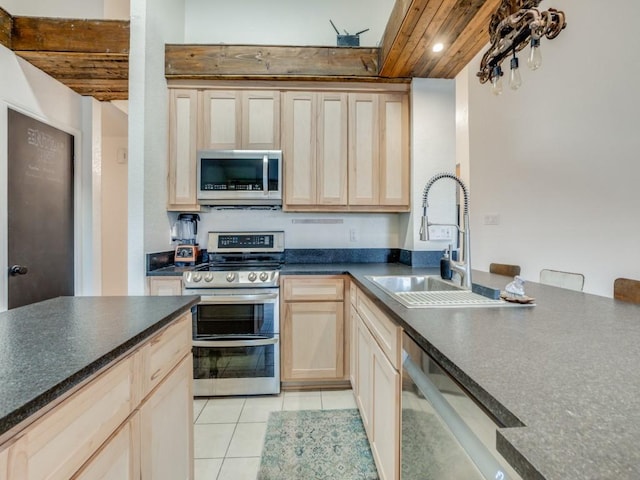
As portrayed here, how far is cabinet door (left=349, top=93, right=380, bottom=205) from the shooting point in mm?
2555

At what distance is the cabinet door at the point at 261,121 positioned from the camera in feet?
8.27

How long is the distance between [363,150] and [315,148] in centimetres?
40

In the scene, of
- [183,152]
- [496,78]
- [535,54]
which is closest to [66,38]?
[183,152]

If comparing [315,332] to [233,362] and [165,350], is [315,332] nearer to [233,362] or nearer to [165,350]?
[233,362]

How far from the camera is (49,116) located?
105 inches

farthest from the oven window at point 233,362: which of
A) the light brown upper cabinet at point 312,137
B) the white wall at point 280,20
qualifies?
the white wall at point 280,20

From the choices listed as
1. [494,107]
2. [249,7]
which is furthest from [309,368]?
[494,107]

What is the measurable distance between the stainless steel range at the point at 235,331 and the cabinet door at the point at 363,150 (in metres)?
0.98

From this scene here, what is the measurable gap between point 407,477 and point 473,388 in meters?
0.65

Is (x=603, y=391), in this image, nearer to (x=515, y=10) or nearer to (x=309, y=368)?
(x=515, y=10)

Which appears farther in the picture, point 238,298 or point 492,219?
point 492,219

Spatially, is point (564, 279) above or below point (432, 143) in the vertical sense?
below

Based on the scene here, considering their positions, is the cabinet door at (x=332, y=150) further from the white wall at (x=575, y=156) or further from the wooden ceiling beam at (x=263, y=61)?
the white wall at (x=575, y=156)

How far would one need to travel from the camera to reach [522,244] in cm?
334
